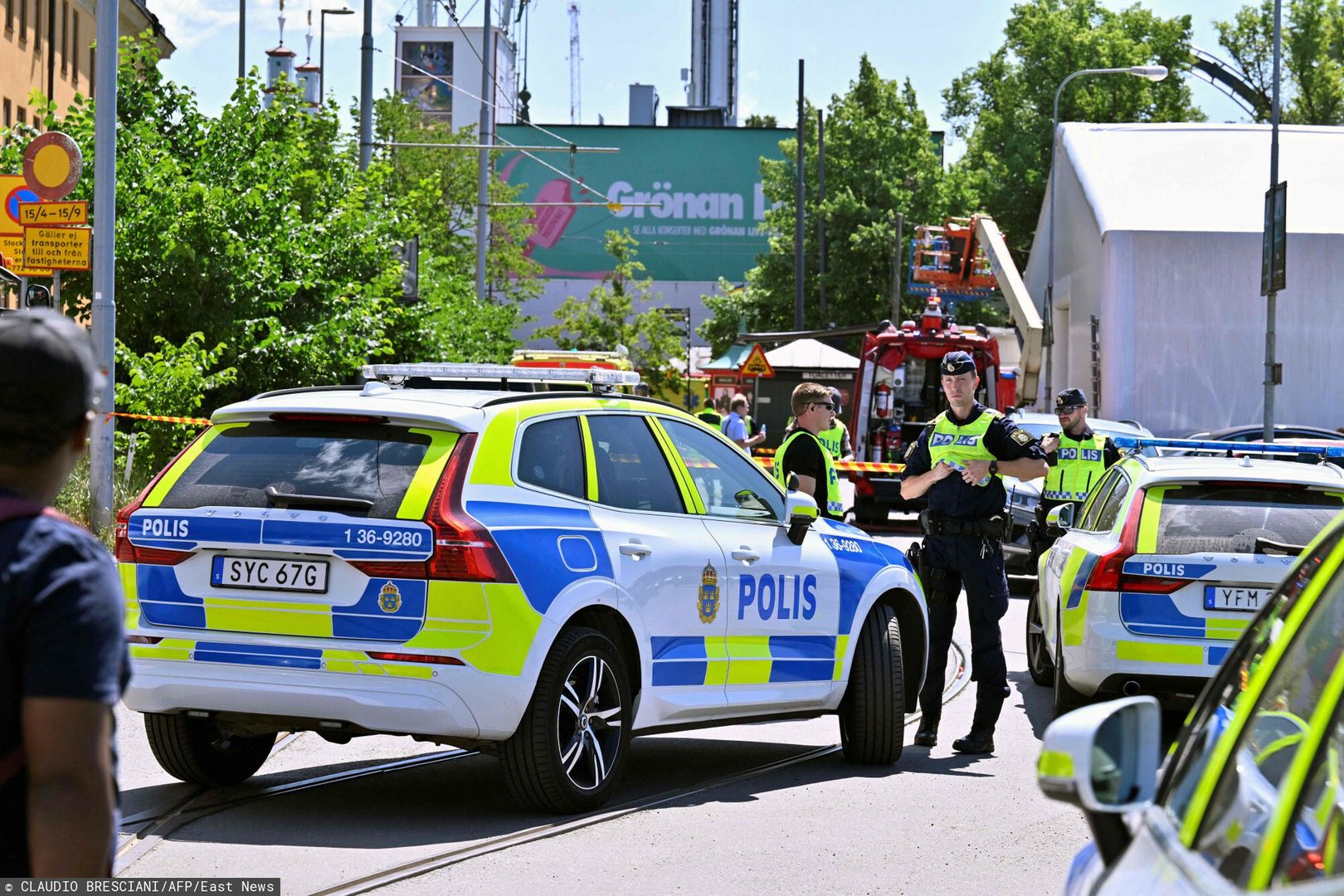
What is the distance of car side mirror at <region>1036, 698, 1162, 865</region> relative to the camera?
2.78 meters

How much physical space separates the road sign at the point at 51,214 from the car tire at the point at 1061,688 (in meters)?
8.37

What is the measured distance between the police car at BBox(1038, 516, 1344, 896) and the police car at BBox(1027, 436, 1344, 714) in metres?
6.38

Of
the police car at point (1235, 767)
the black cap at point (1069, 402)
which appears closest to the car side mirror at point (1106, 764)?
the police car at point (1235, 767)

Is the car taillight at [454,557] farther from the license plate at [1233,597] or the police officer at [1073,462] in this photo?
the police officer at [1073,462]

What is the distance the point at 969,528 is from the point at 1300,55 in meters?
65.7

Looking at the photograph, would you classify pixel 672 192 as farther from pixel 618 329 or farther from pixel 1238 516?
pixel 1238 516

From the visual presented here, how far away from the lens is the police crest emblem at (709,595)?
7.89 metres

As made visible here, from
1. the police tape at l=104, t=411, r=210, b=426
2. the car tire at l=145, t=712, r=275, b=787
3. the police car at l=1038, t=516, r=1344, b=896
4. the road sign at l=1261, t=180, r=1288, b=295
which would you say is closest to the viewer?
the police car at l=1038, t=516, r=1344, b=896

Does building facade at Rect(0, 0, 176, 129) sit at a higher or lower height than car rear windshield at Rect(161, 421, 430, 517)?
higher

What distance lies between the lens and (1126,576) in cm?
955

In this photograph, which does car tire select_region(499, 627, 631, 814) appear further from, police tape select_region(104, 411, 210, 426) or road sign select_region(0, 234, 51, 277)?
police tape select_region(104, 411, 210, 426)

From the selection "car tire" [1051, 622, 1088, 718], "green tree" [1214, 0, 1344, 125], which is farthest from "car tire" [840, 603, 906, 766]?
"green tree" [1214, 0, 1344, 125]

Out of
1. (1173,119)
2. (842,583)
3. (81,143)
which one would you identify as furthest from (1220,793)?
(1173,119)

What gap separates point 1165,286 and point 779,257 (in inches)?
1108
